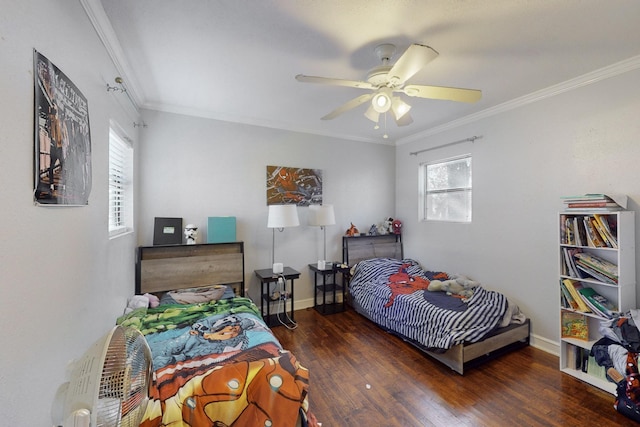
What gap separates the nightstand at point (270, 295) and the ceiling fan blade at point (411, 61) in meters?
2.35

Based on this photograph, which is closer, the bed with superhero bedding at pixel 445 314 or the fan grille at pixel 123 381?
the fan grille at pixel 123 381

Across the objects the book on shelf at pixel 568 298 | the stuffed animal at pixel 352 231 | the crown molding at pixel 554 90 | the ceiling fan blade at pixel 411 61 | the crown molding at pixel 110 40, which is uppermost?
the crown molding at pixel 554 90

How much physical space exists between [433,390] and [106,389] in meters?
2.18

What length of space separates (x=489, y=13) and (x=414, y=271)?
2.90 meters

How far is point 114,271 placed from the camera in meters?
1.91

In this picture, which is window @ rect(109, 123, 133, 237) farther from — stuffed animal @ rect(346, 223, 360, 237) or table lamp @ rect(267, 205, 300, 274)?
stuffed animal @ rect(346, 223, 360, 237)

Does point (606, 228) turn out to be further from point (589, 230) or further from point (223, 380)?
point (223, 380)

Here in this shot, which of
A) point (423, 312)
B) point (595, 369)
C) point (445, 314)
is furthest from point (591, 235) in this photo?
point (423, 312)

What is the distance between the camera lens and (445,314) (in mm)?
2396

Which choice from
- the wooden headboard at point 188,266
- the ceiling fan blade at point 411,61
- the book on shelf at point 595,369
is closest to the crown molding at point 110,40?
the wooden headboard at point 188,266

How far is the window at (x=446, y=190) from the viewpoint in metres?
3.46

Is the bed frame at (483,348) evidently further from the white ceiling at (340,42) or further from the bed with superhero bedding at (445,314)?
the white ceiling at (340,42)

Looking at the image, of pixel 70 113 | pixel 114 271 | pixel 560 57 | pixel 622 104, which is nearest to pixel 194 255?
pixel 114 271

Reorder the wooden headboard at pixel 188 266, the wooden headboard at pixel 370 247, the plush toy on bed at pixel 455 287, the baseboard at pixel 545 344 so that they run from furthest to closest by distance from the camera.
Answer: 1. the wooden headboard at pixel 370 247
2. the plush toy on bed at pixel 455 287
3. the wooden headboard at pixel 188 266
4. the baseboard at pixel 545 344
